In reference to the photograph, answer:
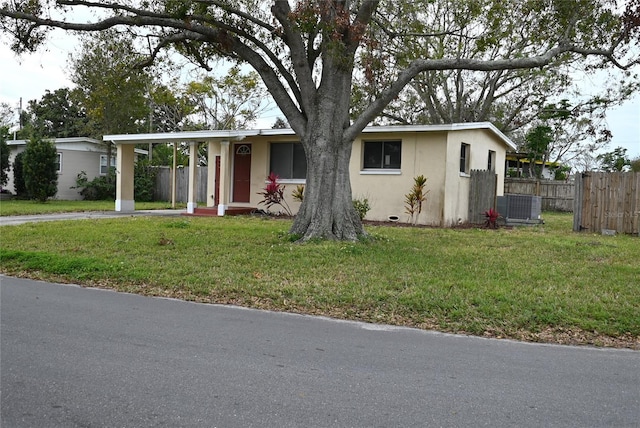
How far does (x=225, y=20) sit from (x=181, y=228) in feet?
17.0

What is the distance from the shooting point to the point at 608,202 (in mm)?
15328

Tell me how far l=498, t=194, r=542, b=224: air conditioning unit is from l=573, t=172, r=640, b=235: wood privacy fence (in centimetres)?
277

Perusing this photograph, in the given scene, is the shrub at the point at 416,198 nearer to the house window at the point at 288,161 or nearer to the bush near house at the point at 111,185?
the house window at the point at 288,161

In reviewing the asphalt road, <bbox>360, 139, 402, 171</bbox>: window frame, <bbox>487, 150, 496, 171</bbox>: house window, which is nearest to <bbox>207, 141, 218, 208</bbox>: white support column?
<bbox>360, 139, 402, 171</bbox>: window frame

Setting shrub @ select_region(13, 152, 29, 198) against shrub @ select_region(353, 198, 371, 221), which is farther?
shrub @ select_region(13, 152, 29, 198)

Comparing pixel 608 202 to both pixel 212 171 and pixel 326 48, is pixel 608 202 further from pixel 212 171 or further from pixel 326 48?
pixel 212 171

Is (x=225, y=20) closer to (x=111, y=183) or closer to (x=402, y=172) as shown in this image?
(x=402, y=172)

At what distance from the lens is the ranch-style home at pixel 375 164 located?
1708 centimetres

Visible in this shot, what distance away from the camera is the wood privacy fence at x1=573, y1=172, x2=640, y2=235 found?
15.0 metres

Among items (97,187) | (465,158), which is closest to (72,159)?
(97,187)

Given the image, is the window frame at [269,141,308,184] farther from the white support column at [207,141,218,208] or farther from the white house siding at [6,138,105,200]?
the white house siding at [6,138,105,200]

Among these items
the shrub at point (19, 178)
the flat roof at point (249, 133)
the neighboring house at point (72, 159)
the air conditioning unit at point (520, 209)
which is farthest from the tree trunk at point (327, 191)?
the neighboring house at point (72, 159)

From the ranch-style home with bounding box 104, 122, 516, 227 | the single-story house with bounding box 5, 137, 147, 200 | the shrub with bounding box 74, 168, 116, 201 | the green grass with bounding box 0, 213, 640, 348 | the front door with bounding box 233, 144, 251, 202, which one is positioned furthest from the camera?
the shrub with bounding box 74, 168, 116, 201

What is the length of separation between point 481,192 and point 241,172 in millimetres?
8888
